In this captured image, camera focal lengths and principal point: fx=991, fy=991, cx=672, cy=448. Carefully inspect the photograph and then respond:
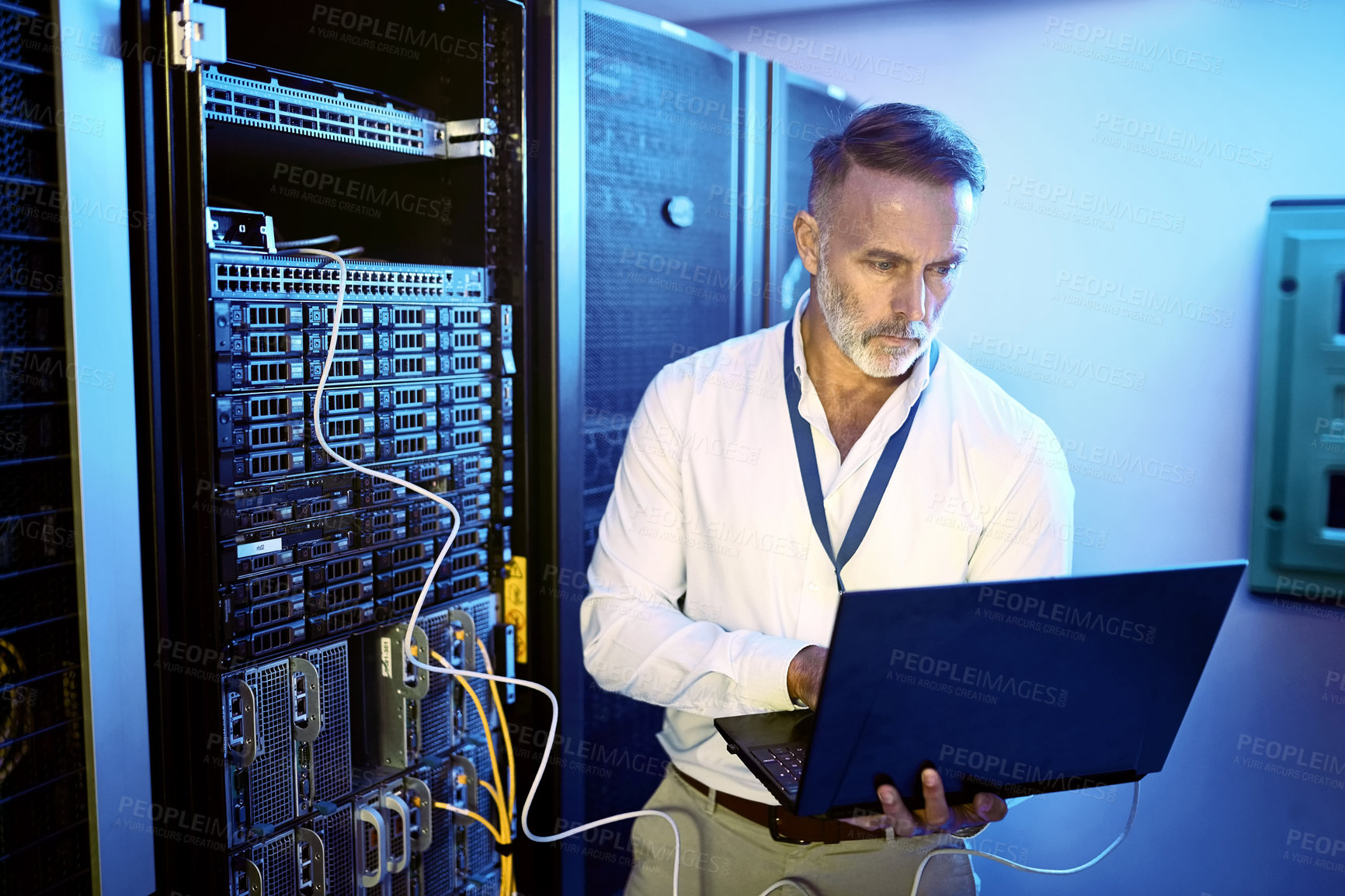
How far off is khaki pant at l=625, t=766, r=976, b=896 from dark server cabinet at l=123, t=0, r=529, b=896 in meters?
0.32

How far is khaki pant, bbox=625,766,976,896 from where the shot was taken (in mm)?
1538

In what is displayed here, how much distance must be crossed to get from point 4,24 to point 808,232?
1.19 m

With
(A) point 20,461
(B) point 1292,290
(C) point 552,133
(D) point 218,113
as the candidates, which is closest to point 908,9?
(B) point 1292,290

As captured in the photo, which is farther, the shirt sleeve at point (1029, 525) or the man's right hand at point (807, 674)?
the shirt sleeve at point (1029, 525)

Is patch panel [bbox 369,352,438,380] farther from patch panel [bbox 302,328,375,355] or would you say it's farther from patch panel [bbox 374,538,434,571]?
patch panel [bbox 374,538,434,571]

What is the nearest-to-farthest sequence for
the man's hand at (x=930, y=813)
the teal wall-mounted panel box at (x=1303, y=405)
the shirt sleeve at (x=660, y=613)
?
the man's hand at (x=930, y=813) → the shirt sleeve at (x=660, y=613) → the teal wall-mounted panel box at (x=1303, y=405)

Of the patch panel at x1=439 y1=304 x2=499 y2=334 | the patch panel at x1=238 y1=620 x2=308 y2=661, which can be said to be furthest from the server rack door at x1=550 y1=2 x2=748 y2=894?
the patch panel at x1=238 y1=620 x2=308 y2=661

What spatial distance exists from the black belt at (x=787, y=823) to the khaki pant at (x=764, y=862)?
0.01 metres

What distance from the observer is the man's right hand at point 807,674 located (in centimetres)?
134

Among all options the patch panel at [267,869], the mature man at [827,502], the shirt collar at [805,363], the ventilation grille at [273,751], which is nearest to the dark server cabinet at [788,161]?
the shirt collar at [805,363]

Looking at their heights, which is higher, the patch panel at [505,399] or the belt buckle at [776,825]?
the patch panel at [505,399]

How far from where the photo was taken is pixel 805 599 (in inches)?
61.9

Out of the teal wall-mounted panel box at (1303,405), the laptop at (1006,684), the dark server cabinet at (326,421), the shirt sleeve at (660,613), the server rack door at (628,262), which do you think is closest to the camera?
the laptop at (1006,684)

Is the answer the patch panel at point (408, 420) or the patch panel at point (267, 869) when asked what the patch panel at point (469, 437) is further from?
the patch panel at point (267, 869)
